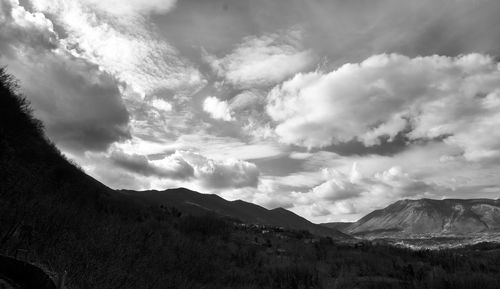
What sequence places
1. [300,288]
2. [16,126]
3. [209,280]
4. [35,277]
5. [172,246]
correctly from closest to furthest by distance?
1. [35,277]
2. [300,288]
3. [209,280]
4. [172,246]
5. [16,126]

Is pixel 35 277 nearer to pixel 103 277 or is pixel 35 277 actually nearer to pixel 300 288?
pixel 103 277

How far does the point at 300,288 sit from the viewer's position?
12312 mm

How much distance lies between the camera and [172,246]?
14.9m

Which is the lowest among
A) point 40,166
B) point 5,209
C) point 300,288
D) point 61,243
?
point 300,288

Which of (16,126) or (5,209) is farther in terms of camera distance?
(16,126)

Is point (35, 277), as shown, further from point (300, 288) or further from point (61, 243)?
point (300, 288)

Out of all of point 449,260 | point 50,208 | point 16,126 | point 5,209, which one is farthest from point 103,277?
point 449,260

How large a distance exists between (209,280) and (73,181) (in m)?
12.3

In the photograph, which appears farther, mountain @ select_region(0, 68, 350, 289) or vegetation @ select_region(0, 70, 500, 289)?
vegetation @ select_region(0, 70, 500, 289)

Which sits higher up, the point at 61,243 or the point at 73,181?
the point at 73,181

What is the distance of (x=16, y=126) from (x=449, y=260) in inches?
962

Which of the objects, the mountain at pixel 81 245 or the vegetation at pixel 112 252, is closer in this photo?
the mountain at pixel 81 245

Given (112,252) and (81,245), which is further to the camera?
(112,252)

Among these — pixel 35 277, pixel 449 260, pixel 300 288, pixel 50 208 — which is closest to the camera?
pixel 35 277
